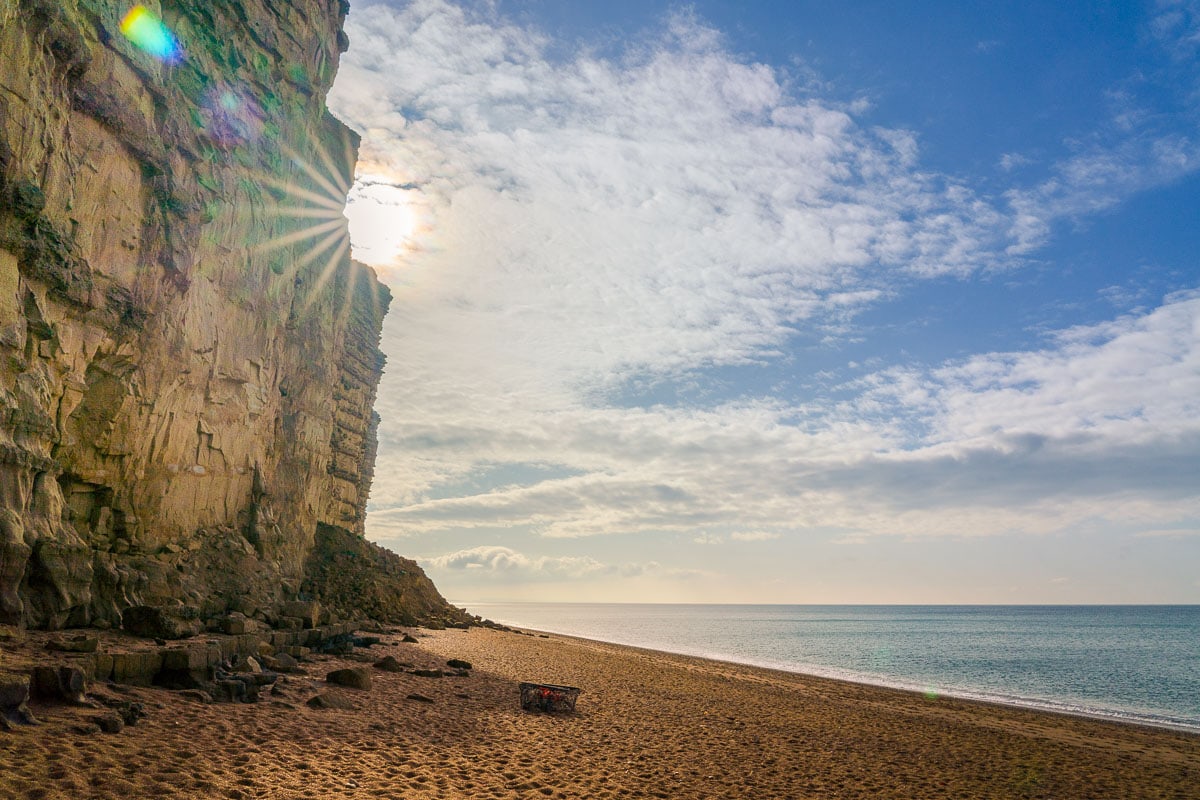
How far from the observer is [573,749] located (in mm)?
12367

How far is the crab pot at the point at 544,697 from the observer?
15.6 metres

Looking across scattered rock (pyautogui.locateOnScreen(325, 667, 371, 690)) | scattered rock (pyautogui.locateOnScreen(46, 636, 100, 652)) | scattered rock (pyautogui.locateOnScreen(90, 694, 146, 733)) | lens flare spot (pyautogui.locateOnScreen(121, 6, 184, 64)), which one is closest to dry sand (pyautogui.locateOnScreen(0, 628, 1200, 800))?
scattered rock (pyautogui.locateOnScreen(90, 694, 146, 733))

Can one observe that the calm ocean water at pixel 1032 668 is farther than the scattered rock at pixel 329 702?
Yes

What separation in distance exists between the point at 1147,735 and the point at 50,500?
29.0 metres

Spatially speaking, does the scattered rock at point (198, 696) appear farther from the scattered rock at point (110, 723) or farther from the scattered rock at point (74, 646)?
the scattered rock at point (110, 723)

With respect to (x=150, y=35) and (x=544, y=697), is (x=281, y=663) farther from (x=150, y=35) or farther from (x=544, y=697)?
(x=150, y=35)

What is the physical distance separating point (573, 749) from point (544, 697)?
11.0 feet

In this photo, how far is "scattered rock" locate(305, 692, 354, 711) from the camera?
12617 millimetres

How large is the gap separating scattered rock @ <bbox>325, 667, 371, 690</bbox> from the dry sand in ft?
1.17

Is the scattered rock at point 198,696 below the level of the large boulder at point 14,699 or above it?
below

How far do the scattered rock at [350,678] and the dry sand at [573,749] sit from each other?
14.0 inches

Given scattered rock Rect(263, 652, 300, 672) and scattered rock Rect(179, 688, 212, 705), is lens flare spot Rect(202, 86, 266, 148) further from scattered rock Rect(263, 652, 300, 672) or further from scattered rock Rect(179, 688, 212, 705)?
scattered rock Rect(179, 688, 212, 705)

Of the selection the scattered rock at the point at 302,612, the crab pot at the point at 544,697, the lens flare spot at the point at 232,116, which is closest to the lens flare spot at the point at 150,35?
the lens flare spot at the point at 232,116

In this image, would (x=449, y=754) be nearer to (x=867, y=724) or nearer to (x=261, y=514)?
(x=867, y=724)
